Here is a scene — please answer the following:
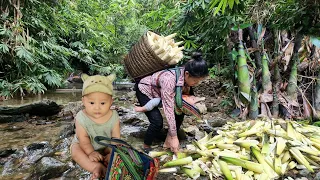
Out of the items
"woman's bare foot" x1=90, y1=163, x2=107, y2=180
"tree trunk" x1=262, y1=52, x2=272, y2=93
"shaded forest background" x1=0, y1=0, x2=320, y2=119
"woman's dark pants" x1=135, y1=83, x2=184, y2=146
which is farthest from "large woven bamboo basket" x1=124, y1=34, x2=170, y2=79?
"tree trunk" x1=262, y1=52, x2=272, y2=93

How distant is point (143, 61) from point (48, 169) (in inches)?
62.3

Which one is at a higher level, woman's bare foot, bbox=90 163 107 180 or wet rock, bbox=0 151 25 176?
woman's bare foot, bbox=90 163 107 180

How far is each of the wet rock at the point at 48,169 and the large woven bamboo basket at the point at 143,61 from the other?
55.3 inches

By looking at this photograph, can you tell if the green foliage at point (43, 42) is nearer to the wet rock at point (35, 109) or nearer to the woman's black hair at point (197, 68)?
the wet rock at point (35, 109)

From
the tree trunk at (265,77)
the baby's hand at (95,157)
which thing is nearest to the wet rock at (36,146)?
the baby's hand at (95,157)

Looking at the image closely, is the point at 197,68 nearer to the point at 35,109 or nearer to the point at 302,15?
the point at 302,15

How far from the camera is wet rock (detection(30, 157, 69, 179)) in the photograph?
7.28 feet

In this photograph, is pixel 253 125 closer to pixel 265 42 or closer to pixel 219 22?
pixel 219 22

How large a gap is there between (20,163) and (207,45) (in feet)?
13.8

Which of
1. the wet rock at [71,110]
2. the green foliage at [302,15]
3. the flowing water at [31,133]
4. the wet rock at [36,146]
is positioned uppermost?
the green foliage at [302,15]

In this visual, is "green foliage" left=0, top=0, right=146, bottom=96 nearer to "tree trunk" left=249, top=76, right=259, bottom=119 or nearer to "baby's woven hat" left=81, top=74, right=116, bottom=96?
"baby's woven hat" left=81, top=74, right=116, bottom=96

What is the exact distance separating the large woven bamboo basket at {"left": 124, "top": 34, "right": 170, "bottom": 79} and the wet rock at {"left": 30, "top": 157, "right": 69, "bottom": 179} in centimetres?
140

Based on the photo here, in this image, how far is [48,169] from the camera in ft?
7.51

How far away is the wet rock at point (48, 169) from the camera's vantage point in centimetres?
222
